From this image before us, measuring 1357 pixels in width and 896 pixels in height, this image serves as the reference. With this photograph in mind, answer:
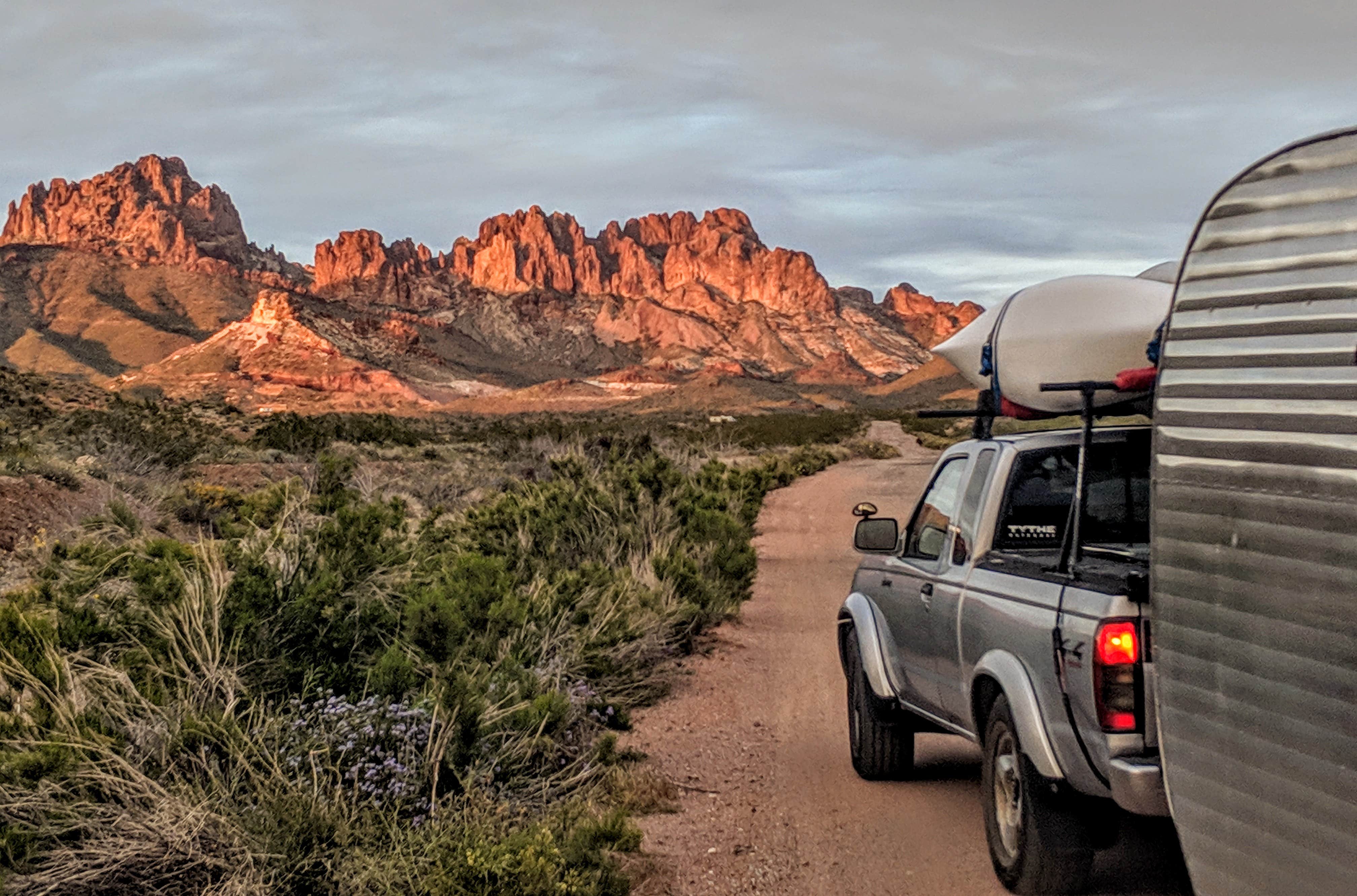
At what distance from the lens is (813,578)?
17062 millimetres

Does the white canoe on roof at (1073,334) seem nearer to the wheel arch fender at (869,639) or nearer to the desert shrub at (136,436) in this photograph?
Result: the wheel arch fender at (869,639)

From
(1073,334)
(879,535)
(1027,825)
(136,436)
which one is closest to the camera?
(1027,825)

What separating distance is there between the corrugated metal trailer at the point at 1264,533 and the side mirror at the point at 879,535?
287 centimetres

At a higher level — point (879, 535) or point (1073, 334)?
point (1073, 334)

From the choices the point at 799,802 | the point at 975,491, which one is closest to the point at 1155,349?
the point at 975,491

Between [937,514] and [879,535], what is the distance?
1.00 ft

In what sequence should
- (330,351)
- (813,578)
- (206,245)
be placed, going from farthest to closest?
(206,245), (330,351), (813,578)

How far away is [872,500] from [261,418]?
63.8 feet

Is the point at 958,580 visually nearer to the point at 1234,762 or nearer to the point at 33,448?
the point at 1234,762

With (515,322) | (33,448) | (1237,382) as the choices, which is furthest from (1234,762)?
(515,322)

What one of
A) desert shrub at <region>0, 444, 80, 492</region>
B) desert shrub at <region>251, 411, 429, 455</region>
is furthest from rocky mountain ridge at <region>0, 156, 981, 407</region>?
desert shrub at <region>0, 444, 80, 492</region>

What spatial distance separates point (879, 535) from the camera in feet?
21.9

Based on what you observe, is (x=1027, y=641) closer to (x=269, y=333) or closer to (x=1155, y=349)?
(x=1155, y=349)

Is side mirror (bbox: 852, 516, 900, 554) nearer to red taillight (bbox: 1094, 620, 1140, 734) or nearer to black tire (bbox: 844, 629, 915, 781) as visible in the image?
black tire (bbox: 844, 629, 915, 781)
